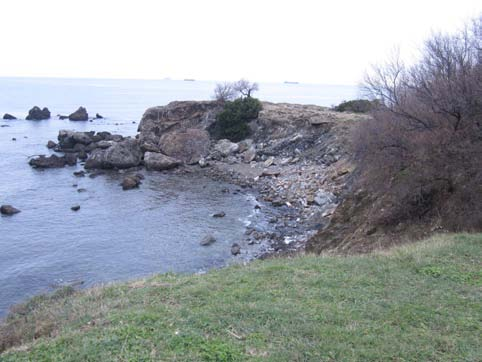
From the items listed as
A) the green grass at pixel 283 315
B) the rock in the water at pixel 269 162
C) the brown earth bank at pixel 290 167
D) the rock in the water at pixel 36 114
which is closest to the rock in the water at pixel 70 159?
the brown earth bank at pixel 290 167

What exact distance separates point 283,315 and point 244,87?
175 ft

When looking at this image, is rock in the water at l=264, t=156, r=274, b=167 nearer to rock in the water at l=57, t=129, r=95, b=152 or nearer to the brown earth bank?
the brown earth bank

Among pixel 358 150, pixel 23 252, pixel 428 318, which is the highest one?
pixel 358 150

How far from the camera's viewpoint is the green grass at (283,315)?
6.39 metres

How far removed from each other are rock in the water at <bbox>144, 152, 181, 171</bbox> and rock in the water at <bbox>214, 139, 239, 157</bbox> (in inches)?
212

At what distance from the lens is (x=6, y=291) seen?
17484mm

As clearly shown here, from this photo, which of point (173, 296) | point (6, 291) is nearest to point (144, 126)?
point (6, 291)

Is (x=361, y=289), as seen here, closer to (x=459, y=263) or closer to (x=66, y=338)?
(x=459, y=263)

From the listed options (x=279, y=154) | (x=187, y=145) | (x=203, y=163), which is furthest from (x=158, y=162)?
(x=279, y=154)

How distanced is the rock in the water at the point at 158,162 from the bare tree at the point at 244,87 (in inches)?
775

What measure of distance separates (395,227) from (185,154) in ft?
99.4

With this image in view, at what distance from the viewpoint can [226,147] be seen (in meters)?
46.1

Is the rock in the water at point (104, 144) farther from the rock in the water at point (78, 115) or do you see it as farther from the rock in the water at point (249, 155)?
the rock in the water at point (78, 115)

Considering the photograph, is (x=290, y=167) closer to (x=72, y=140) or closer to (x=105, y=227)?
(x=105, y=227)
